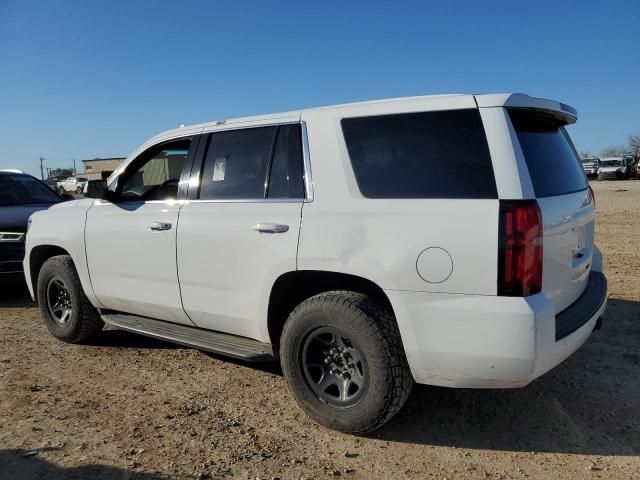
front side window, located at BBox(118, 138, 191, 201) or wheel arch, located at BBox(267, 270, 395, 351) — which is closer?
wheel arch, located at BBox(267, 270, 395, 351)

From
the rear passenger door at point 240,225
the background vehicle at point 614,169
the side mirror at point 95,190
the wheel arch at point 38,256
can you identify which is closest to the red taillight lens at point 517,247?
the rear passenger door at point 240,225

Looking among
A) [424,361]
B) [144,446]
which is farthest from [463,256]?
[144,446]

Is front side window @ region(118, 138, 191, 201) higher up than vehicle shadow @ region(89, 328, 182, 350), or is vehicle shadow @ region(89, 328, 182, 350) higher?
front side window @ region(118, 138, 191, 201)

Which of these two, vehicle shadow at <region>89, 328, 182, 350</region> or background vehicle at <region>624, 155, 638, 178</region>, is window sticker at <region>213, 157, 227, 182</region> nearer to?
vehicle shadow at <region>89, 328, 182, 350</region>

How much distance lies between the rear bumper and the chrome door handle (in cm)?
191

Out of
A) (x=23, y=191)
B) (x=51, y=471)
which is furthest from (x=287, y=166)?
(x=23, y=191)

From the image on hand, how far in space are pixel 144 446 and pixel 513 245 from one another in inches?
94.4

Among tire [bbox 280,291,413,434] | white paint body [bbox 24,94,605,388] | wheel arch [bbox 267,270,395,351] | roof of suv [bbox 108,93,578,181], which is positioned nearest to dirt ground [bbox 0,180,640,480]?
tire [bbox 280,291,413,434]

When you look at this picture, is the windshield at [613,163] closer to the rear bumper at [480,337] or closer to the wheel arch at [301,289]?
the rear bumper at [480,337]

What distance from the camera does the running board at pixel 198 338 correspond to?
352cm

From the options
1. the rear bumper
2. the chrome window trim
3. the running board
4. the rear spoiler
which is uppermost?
the rear spoiler

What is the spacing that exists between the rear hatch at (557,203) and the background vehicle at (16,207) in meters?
6.24

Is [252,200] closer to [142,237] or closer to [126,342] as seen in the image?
[142,237]

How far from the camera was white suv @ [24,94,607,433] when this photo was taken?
2.68m
